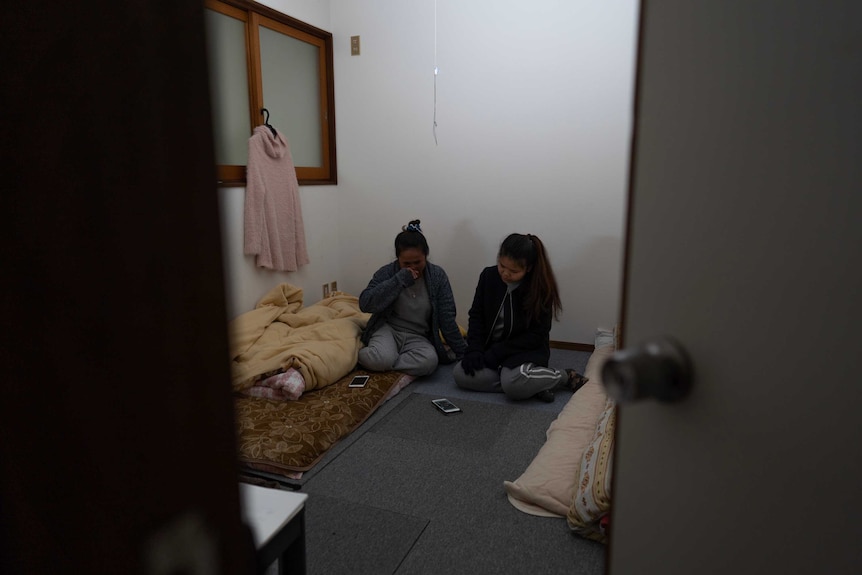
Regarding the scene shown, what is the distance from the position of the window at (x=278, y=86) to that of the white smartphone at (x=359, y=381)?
1.15m

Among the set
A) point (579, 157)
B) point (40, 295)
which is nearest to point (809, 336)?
point (40, 295)

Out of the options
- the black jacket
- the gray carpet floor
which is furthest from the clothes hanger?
the gray carpet floor

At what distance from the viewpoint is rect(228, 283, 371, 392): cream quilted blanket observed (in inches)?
97.2

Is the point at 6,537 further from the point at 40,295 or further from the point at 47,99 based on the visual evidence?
the point at 47,99

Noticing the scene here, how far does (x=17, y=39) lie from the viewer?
0.88 ft

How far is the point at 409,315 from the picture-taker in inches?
116

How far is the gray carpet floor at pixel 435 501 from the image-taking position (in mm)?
1446

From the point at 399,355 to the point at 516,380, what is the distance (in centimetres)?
64

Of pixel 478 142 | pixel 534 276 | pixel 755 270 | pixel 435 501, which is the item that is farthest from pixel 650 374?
pixel 478 142

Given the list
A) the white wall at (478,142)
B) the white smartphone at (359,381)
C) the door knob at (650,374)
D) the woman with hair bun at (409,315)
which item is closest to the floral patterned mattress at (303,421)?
the white smartphone at (359,381)

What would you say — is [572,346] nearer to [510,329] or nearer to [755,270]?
[510,329]

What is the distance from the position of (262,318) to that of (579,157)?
1957 mm

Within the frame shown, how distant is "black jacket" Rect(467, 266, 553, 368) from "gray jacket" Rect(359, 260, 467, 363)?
22 cm

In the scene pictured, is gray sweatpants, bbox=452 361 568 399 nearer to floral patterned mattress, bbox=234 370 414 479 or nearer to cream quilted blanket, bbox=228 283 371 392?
floral patterned mattress, bbox=234 370 414 479
